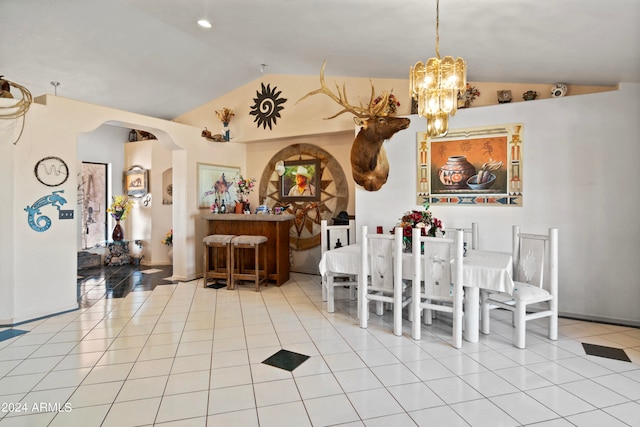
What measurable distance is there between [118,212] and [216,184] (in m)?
2.42

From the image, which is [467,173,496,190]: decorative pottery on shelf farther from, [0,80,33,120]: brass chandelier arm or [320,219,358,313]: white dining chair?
[0,80,33,120]: brass chandelier arm

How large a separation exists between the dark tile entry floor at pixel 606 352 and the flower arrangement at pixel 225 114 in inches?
238

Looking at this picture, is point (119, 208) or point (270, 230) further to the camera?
point (119, 208)

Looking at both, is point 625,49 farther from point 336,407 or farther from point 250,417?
point 250,417

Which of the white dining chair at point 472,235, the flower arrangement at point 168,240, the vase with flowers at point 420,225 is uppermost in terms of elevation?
the vase with flowers at point 420,225

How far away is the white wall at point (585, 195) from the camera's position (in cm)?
356

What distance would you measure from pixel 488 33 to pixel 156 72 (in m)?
4.62

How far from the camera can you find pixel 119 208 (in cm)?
703

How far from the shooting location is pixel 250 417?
6.67ft

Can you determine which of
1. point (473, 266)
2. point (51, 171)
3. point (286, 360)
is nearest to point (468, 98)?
point (473, 266)

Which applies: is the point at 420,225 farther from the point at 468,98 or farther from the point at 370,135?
the point at 468,98

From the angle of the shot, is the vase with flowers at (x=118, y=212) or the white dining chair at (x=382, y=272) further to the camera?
the vase with flowers at (x=118, y=212)

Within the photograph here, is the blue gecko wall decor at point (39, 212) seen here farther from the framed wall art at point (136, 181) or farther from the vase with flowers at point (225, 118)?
the framed wall art at point (136, 181)

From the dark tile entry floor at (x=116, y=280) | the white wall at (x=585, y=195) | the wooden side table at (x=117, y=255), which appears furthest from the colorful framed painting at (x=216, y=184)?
the white wall at (x=585, y=195)
